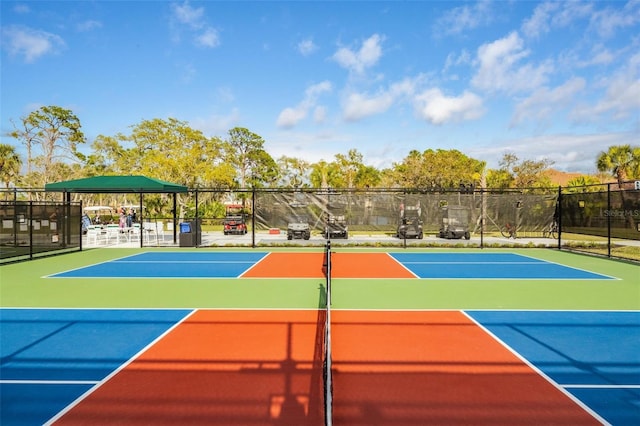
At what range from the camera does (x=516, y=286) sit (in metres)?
11.0

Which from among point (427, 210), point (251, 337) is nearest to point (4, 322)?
point (251, 337)

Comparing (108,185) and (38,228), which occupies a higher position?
(108,185)

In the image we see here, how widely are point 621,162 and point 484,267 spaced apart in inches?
972

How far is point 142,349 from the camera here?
611cm

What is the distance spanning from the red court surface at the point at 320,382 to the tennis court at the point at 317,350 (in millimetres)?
24

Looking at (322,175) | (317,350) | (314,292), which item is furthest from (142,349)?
(322,175)

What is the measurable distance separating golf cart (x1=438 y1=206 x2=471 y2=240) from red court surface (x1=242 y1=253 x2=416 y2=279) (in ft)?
23.3

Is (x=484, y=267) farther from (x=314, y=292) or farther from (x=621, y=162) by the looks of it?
(x=621, y=162)

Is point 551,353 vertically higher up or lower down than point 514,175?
lower down

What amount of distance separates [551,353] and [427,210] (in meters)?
16.9

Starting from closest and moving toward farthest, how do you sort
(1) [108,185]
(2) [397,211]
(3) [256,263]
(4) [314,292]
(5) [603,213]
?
(4) [314,292] < (3) [256,263] < (5) [603,213] < (1) [108,185] < (2) [397,211]

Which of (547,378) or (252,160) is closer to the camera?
(547,378)

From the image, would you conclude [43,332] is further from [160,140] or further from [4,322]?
[160,140]

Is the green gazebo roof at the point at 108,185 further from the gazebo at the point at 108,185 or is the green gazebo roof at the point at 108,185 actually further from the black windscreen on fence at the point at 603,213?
the black windscreen on fence at the point at 603,213
